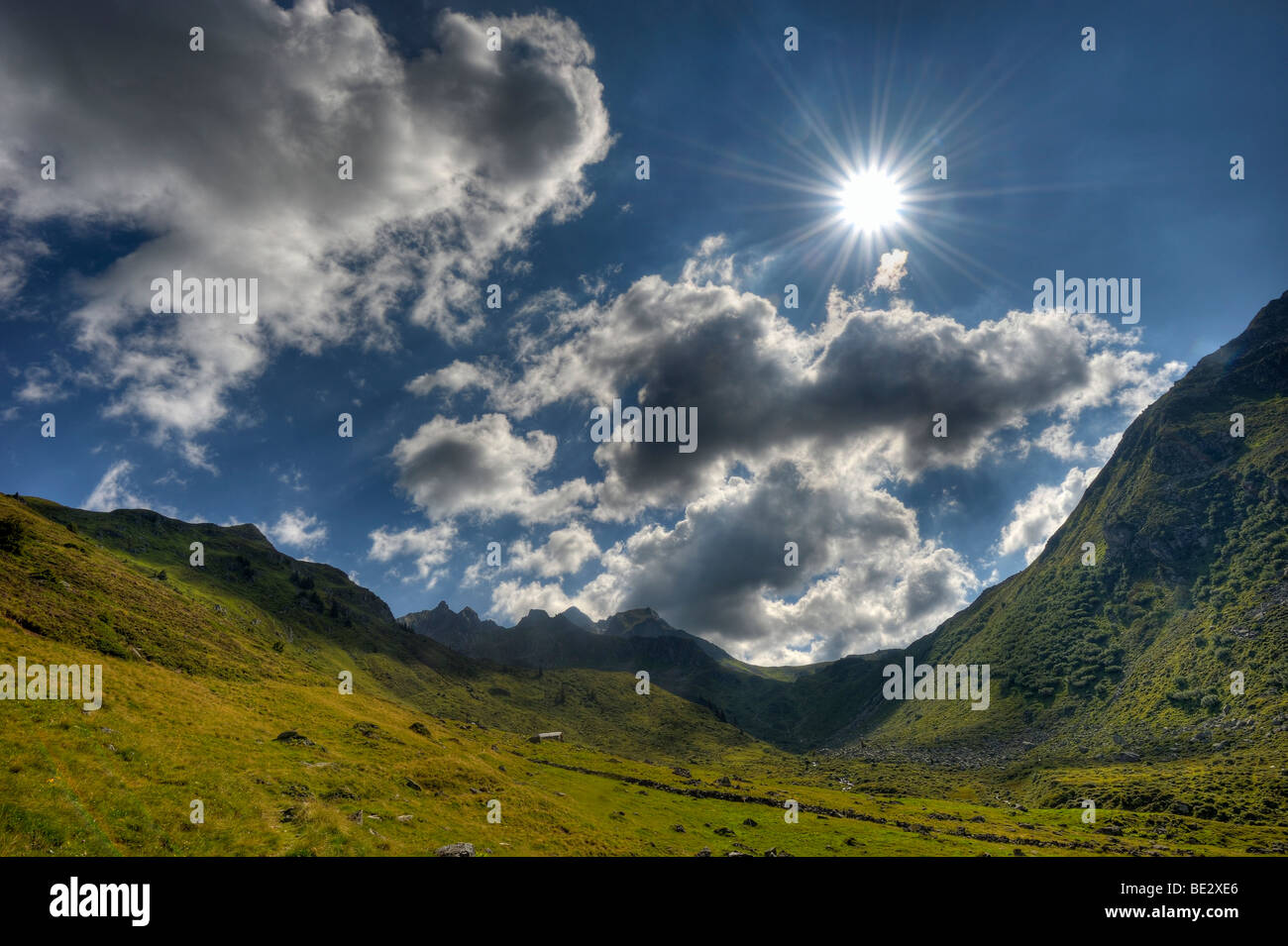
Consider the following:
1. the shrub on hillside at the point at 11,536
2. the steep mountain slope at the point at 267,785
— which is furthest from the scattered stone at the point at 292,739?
the shrub on hillside at the point at 11,536

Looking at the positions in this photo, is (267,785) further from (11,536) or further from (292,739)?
(11,536)

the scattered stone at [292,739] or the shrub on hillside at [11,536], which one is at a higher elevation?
the shrub on hillside at [11,536]

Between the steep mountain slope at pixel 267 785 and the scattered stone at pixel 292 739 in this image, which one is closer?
the steep mountain slope at pixel 267 785

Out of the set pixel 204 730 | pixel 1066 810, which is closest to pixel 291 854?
pixel 204 730

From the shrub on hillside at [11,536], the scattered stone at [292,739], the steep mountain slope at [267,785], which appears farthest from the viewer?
the shrub on hillside at [11,536]

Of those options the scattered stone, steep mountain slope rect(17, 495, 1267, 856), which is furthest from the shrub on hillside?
the scattered stone

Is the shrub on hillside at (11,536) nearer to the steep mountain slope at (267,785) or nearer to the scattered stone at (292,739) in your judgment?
the steep mountain slope at (267,785)

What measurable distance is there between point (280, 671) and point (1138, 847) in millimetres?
142503

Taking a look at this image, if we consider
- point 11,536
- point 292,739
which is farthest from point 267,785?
point 11,536

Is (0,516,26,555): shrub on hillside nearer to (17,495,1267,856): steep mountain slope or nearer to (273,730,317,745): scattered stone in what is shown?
(17,495,1267,856): steep mountain slope
